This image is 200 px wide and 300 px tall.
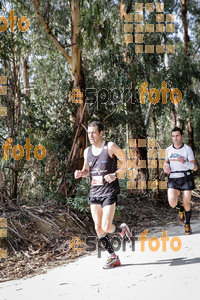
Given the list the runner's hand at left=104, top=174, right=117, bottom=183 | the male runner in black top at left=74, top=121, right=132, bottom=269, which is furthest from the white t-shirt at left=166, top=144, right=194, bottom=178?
the runner's hand at left=104, top=174, right=117, bottom=183

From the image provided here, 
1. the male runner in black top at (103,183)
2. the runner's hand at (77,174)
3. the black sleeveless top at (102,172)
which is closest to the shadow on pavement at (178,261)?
the male runner in black top at (103,183)

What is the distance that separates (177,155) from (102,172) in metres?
1.98

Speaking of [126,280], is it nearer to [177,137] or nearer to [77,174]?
[77,174]

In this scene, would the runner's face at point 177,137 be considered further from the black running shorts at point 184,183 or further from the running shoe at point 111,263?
the running shoe at point 111,263

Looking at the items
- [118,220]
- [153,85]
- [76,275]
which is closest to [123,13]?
[153,85]

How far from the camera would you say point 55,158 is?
28.3 ft

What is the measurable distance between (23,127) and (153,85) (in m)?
3.94

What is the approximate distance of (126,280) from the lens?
398 centimetres

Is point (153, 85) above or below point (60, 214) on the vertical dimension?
above

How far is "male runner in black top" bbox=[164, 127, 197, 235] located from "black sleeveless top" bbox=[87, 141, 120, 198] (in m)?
1.69

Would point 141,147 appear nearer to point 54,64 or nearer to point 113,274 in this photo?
point 54,64

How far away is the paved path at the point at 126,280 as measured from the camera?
3527mm

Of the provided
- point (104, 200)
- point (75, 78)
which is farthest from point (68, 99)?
point (104, 200)

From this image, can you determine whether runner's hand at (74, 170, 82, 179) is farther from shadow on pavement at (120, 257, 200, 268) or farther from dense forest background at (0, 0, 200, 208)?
dense forest background at (0, 0, 200, 208)
